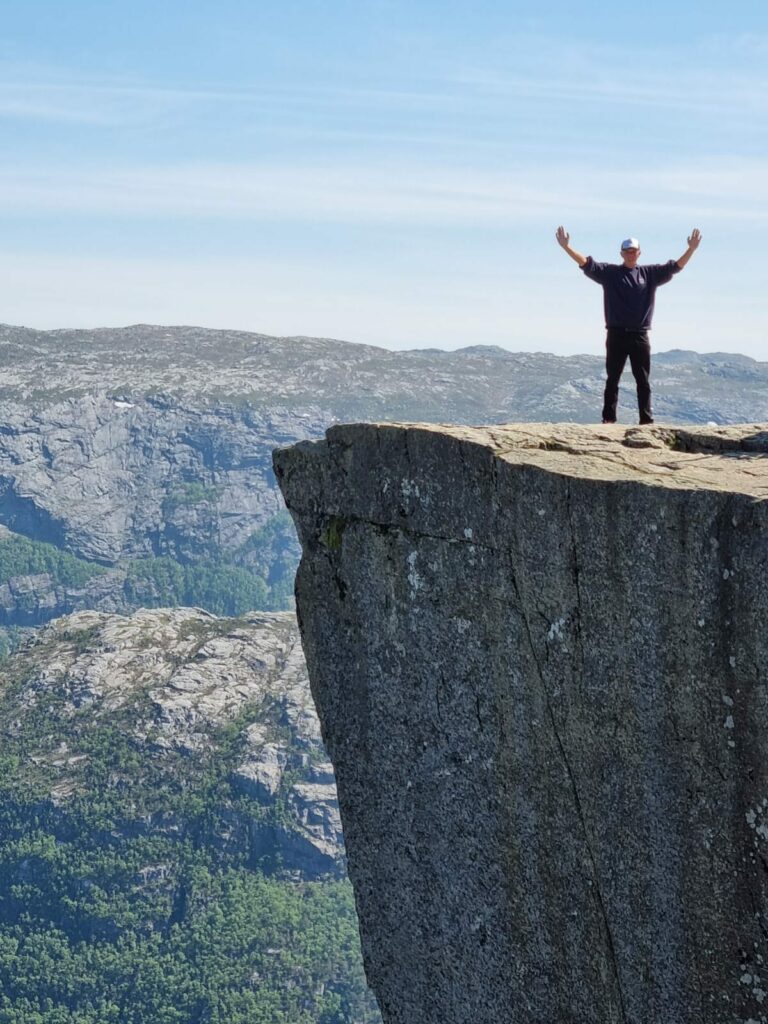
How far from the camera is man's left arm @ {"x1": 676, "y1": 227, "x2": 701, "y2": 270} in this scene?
58.8 ft

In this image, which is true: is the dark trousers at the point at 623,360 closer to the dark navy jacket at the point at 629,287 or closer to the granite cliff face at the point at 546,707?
the dark navy jacket at the point at 629,287

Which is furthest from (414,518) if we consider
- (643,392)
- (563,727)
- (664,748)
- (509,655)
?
(643,392)

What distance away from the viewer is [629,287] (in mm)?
18078

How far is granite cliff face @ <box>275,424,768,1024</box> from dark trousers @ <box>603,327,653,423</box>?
3.84 m

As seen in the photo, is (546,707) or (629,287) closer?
(546,707)

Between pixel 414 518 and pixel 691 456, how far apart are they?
122 inches

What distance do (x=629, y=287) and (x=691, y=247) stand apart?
1.09 meters

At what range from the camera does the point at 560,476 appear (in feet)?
40.0

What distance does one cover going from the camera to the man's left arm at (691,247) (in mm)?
17913

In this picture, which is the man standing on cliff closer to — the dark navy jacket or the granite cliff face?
the dark navy jacket

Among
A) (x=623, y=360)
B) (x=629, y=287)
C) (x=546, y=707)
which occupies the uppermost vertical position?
(x=629, y=287)

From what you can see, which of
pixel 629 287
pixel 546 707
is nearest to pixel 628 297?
pixel 629 287

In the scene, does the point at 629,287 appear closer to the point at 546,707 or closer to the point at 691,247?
the point at 691,247

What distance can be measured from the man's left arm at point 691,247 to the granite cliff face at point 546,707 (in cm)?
406
